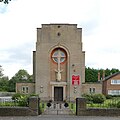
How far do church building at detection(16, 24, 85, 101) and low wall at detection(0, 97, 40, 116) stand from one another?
30682 mm

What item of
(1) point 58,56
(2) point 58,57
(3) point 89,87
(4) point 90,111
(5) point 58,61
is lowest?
(4) point 90,111

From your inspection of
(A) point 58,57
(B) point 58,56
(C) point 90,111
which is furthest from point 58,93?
(C) point 90,111

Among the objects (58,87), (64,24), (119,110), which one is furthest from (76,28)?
(119,110)

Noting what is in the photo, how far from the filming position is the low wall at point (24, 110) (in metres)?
24.5

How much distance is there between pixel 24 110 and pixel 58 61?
1257 inches

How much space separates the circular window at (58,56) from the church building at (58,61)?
1.82ft

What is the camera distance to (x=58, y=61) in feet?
185

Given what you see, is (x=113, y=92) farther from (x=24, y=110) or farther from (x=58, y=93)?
(x=24, y=110)

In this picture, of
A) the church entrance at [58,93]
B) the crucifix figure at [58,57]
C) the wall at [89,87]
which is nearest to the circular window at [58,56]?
the crucifix figure at [58,57]

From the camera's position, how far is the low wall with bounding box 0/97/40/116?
2453cm

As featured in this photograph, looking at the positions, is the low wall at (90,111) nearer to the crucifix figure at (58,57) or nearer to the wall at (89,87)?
the crucifix figure at (58,57)

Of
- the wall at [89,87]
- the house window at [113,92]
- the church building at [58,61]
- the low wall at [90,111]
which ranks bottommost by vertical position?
the low wall at [90,111]

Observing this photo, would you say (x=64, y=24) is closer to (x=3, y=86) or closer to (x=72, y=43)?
(x=72, y=43)

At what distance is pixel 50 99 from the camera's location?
55.1 meters
